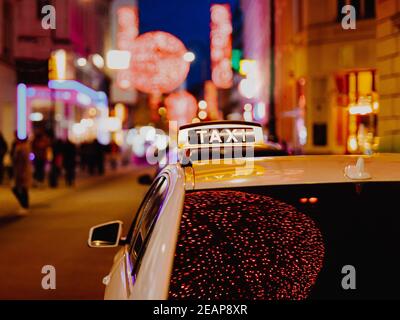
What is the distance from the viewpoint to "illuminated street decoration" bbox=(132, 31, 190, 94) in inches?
1150

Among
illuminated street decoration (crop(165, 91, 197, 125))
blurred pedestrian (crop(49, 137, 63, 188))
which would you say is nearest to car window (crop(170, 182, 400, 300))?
blurred pedestrian (crop(49, 137, 63, 188))

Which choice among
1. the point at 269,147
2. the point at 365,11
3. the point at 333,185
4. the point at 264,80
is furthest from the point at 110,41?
the point at 333,185

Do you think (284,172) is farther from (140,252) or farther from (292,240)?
(140,252)

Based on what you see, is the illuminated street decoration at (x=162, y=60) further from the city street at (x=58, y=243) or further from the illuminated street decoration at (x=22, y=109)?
the city street at (x=58, y=243)

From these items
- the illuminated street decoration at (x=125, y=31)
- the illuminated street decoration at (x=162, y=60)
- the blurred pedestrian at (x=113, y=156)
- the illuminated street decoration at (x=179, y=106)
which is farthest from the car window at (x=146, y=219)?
the illuminated street decoration at (x=179, y=106)

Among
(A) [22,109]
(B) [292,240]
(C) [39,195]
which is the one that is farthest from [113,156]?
(B) [292,240]

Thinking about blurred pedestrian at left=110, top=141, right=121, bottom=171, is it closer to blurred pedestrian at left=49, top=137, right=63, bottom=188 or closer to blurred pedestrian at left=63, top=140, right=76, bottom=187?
blurred pedestrian at left=49, top=137, right=63, bottom=188

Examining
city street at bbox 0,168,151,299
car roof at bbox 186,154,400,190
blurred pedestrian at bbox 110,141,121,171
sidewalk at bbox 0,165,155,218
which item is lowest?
city street at bbox 0,168,151,299

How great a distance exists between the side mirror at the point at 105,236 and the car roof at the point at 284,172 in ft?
3.47

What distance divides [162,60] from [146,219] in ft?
84.9

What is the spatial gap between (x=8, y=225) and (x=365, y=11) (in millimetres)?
16757

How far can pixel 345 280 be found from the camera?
3275 millimetres

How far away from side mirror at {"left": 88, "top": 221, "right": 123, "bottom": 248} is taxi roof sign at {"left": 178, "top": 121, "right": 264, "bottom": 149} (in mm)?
6990
